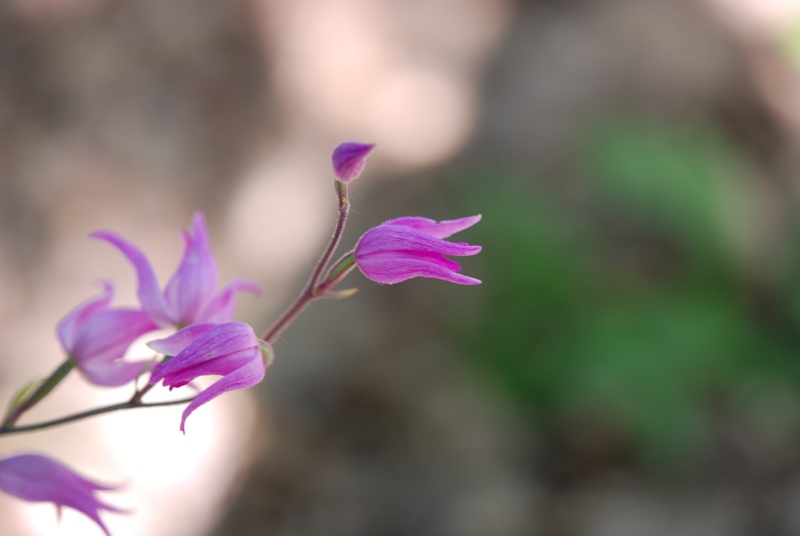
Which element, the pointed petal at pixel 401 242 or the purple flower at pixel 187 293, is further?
the purple flower at pixel 187 293

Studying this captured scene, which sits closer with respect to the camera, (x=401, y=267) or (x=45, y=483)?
(x=401, y=267)

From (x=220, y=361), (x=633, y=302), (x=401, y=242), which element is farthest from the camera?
(x=633, y=302)

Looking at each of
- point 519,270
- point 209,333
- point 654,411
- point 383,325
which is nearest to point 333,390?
point 383,325

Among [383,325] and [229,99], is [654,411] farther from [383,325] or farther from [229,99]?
[229,99]

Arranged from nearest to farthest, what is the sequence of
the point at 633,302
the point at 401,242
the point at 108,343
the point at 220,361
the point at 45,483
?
the point at 220,361 < the point at 401,242 < the point at 45,483 < the point at 108,343 < the point at 633,302

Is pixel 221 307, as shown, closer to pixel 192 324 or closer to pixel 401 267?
pixel 192 324

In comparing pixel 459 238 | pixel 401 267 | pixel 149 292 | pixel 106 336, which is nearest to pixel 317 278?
pixel 401 267

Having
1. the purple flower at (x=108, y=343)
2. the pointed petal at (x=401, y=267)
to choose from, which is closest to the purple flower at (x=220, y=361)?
the pointed petal at (x=401, y=267)

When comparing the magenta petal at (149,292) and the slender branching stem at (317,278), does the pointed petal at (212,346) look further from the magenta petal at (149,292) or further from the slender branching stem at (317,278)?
the magenta petal at (149,292)
